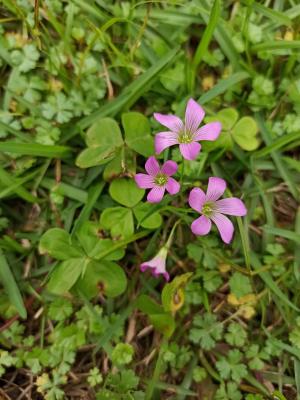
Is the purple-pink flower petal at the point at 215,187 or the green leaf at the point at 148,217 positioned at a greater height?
the purple-pink flower petal at the point at 215,187

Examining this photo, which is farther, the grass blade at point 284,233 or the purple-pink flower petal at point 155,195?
the grass blade at point 284,233

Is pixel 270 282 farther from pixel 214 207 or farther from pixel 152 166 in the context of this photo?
pixel 152 166

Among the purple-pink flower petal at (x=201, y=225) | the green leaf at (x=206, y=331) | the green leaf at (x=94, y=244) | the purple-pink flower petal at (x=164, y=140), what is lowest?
the green leaf at (x=206, y=331)

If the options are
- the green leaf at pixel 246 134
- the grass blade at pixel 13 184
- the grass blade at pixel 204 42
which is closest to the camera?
the grass blade at pixel 204 42

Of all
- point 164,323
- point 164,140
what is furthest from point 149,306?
point 164,140

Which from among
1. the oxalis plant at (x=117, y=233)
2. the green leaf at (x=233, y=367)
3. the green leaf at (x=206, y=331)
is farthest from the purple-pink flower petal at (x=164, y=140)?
the green leaf at (x=233, y=367)

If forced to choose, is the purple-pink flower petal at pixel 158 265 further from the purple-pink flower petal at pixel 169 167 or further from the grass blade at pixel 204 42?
the grass blade at pixel 204 42

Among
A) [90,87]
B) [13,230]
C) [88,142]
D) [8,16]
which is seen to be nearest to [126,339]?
[13,230]
